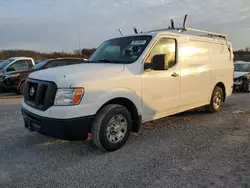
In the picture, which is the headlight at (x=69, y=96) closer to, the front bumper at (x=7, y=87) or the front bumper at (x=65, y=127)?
the front bumper at (x=65, y=127)

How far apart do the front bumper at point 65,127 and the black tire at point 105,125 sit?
121mm

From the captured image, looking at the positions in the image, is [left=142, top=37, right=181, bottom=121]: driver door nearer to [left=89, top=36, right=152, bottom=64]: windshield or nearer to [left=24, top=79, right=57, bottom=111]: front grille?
[left=89, top=36, right=152, bottom=64]: windshield

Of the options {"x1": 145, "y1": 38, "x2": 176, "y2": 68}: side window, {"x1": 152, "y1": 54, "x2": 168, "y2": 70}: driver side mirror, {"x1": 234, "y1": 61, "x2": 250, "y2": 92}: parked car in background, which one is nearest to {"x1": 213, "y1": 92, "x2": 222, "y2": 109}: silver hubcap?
{"x1": 145, "y1": 38, "x2": 176, "y2": 68}: side window

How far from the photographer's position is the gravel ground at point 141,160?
3.29 m

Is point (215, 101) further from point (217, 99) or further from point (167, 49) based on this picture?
point (167, 49)

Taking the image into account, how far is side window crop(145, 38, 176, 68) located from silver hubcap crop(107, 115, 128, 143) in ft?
4.68

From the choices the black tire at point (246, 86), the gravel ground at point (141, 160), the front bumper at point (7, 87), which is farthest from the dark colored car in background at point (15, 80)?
the black tire at point (246, 86)

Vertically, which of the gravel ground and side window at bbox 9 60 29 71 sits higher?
side window at bbox 9 60 29 71

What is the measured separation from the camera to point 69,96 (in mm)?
3764

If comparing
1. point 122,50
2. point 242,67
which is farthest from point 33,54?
point 122,50

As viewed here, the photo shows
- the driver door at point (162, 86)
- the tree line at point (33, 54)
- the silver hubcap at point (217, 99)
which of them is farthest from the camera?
the tree line at point (33, 54)

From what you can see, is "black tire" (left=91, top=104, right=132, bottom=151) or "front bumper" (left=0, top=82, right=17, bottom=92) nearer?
"black tire" (left=91, top=104, right=132, bottom=151)

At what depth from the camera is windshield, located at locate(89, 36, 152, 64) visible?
190 inches

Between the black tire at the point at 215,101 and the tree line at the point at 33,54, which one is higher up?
the tree line at the point at 33,54
